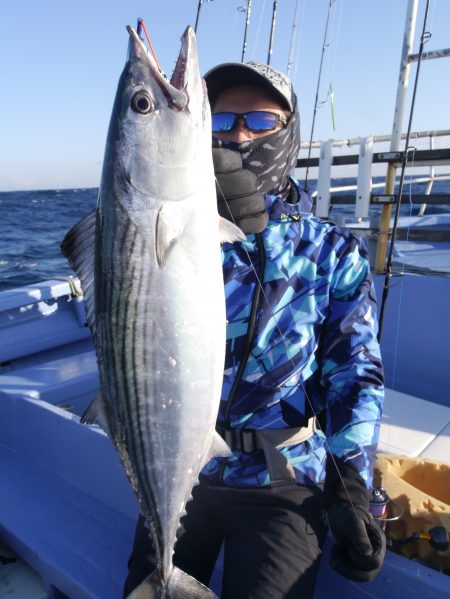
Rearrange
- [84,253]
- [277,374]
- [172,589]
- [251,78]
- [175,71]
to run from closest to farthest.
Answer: [175,71] < [84,253] < [172,589] < [277,374] < [251,78]

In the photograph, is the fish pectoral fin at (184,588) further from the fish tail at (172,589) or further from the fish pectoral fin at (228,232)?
the fish pectoral fin at (228,232)

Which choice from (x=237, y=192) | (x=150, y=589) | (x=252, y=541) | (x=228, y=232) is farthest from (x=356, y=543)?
Answer: (x=237, y=192)

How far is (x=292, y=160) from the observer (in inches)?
90.4

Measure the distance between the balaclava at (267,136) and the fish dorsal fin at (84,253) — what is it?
0.82 metres

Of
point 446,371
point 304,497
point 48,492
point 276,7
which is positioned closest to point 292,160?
point 304,497

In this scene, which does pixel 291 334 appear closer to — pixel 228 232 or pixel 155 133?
pixel 228 232

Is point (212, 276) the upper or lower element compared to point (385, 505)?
upper

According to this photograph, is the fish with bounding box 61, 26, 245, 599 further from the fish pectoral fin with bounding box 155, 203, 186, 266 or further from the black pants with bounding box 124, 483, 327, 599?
the black pants with bounding box 124, 483, 327, 599

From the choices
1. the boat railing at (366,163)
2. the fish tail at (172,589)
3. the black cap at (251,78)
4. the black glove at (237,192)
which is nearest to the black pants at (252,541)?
the fish tail at (172,589)

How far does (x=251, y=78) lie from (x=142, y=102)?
784 millimetres

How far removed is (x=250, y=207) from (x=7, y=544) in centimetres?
244

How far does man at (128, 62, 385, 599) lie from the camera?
187 cm

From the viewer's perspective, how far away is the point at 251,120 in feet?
7.10

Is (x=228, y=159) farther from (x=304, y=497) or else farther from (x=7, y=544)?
(x=7, y=544)
